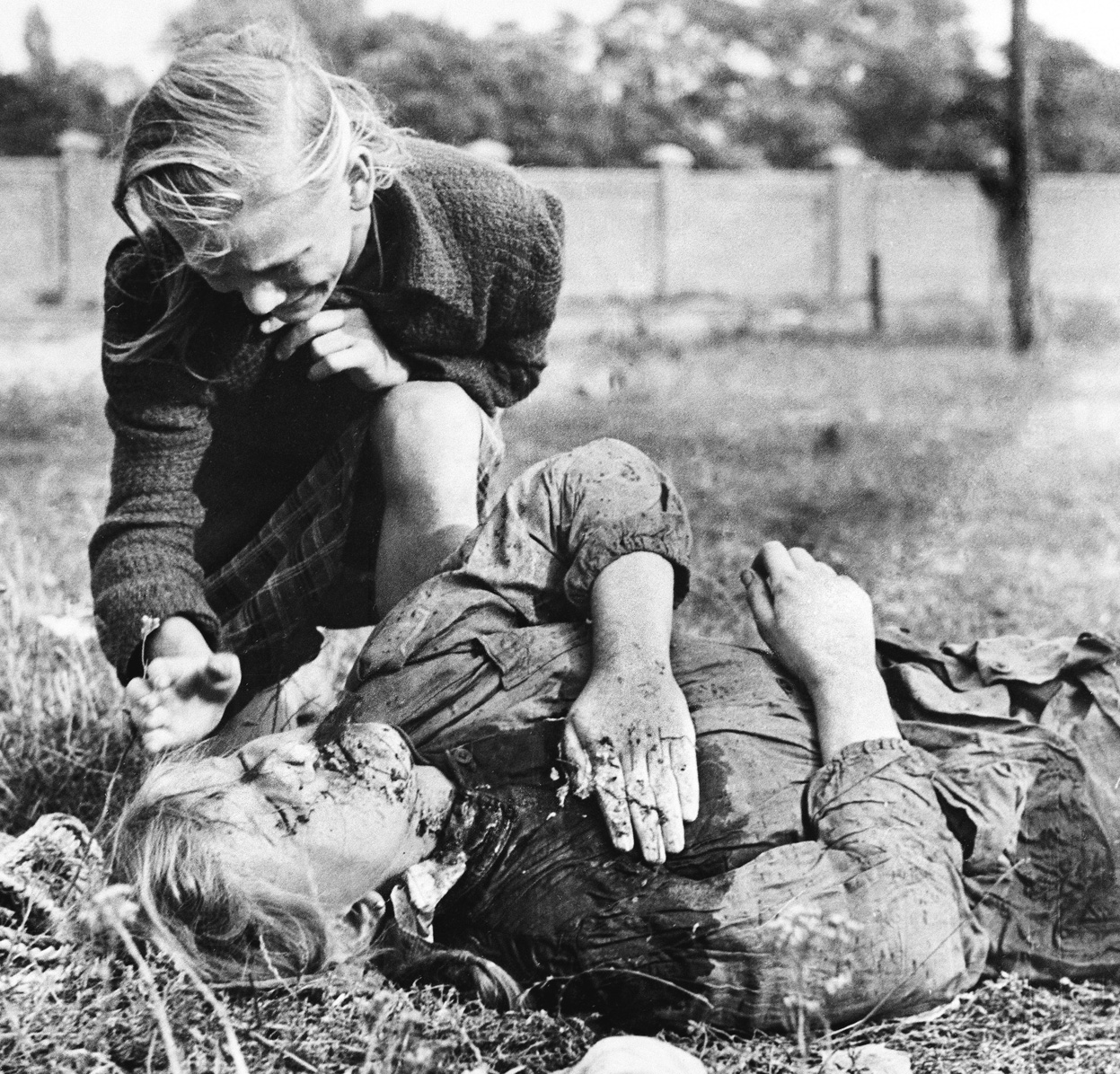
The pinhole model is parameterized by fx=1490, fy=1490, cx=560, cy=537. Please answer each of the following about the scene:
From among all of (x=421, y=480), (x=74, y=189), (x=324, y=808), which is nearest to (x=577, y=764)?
(x=324, y=808)

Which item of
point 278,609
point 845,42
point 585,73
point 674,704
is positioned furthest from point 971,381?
point 845,42

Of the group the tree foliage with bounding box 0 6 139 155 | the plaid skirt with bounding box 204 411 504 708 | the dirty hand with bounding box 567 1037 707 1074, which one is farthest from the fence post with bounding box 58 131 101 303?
the dirty hand with bounding box 567 1037 707 1074

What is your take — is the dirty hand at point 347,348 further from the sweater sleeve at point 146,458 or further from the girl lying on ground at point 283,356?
the sweater sleeve at point 146,458

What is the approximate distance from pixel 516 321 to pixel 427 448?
40cm

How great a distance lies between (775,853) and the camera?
Result: 1.76 meters

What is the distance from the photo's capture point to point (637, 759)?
1.79 m

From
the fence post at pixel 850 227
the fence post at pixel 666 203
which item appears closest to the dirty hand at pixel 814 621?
the fence post at pixel 666 203

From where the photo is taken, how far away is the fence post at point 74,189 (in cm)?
1770

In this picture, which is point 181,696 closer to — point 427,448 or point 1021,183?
point 427,448

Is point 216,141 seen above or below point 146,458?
above

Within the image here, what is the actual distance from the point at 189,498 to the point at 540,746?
1.03 metres

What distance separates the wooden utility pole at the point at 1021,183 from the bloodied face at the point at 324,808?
1106 cm

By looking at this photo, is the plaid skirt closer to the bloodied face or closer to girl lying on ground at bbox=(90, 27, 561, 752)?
girl lying on ground at bbox=(90, 27, 561, 752)

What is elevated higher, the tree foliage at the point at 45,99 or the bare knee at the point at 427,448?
the tree foliage at the point at 45,99
